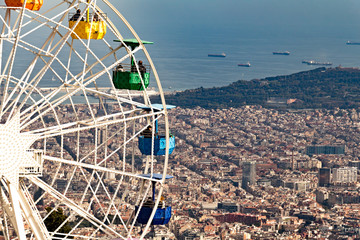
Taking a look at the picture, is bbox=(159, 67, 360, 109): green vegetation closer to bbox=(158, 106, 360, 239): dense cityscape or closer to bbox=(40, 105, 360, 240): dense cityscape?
bbox=(158, 106, 360, 239): dense cityscape

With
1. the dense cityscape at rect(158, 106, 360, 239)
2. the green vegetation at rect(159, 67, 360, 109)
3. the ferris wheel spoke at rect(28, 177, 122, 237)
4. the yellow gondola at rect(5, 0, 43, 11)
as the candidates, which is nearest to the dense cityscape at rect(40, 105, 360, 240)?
the dense cityscape at rect(158, 106, 360, 239)

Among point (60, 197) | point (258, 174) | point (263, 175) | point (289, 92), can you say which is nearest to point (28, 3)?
point (60, 197)

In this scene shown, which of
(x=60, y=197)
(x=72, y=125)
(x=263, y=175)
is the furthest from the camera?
(x=263, y=175)

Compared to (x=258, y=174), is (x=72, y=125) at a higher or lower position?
higher

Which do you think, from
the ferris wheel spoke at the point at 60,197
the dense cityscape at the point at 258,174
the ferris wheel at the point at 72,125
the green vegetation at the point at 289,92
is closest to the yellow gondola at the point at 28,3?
the ferris wheel at the point at 72,125

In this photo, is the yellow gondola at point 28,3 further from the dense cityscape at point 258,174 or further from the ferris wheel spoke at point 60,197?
the dense cityscape at point 258,174

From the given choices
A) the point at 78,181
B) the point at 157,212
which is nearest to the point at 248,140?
the point at 78,181

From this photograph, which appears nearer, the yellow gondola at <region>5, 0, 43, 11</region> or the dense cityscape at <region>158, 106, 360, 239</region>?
the yellow gondola at <region>5, 0, 43, 11</region>

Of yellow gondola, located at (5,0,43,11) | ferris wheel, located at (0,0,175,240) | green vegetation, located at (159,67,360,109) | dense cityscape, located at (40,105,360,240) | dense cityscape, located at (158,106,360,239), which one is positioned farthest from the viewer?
green vegetation, located at (159,67,360,109)

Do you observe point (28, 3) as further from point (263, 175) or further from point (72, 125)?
point (263, 175)
